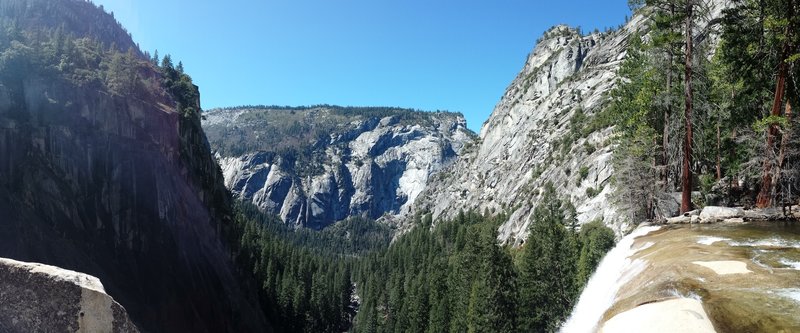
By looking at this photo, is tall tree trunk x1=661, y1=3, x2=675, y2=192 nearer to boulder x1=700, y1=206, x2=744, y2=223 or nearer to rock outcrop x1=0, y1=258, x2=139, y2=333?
boulder x1=700, y1=206, x2=744, y2=223

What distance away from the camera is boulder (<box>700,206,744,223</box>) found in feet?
64.3

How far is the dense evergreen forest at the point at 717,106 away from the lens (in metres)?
19.0

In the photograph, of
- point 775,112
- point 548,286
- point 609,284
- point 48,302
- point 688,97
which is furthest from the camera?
point 548,286

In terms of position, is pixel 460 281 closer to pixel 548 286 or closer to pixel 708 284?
pixel 548 286

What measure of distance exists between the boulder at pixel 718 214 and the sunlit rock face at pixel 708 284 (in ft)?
9.67

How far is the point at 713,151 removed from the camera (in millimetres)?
30125

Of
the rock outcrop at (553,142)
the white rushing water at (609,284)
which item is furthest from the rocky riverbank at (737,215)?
the rock outcrop at (553,142)

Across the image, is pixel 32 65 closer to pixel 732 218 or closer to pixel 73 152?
pixel 73 152

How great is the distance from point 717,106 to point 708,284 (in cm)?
1601

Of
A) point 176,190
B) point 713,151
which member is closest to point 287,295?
point 176,190

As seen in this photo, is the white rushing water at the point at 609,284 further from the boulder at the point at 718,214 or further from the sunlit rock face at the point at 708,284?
the boulder at the point at 718,214

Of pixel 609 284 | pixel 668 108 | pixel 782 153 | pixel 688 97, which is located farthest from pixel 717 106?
pixel 609 284

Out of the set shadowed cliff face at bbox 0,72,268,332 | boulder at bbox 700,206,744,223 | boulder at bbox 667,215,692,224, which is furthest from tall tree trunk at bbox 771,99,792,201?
shadowed cliff face at bbox 0,72,268,332

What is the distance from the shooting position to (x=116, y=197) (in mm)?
53375
